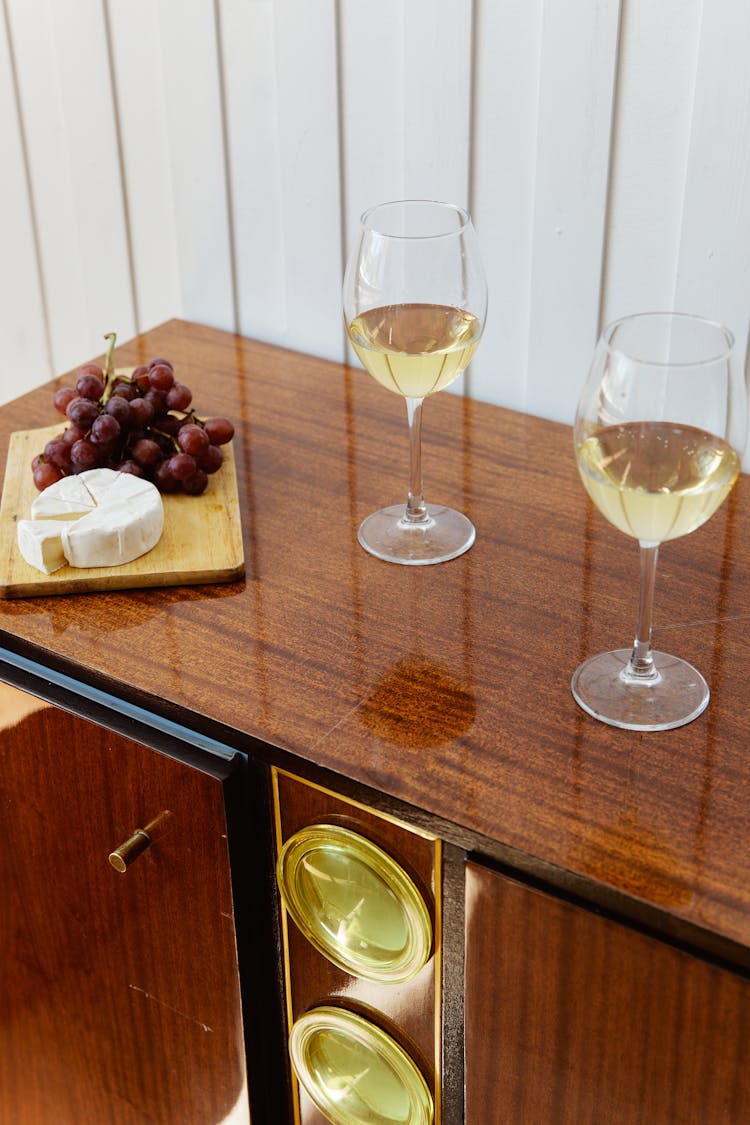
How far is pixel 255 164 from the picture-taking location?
127 cm

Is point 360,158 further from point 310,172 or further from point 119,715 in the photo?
point 119,715

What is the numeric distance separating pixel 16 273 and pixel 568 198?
786 mm

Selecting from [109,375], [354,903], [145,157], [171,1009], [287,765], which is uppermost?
[145,157]

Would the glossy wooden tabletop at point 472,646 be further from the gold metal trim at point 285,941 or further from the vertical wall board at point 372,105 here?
the vertical wall board at point 372,105

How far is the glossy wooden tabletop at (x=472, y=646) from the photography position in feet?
2.25

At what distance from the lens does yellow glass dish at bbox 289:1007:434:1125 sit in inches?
32.5

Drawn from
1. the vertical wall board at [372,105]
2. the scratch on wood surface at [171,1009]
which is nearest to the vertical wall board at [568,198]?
the vertical wall board at [372,105]

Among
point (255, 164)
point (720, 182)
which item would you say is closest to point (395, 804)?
point (720, 182)

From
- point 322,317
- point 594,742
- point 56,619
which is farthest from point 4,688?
point 322,317

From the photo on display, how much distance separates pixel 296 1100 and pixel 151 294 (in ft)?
2.97

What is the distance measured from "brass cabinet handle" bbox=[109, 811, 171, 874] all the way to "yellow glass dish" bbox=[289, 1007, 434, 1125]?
0.17 meters

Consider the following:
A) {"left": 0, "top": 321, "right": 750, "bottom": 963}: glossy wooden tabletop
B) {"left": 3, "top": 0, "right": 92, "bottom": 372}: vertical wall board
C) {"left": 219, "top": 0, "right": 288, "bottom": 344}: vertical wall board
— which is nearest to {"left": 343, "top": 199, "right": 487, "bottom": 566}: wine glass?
{"left": 0, "top": 321, "right": 750, "bottom": 963}: glossy wooden tabletop

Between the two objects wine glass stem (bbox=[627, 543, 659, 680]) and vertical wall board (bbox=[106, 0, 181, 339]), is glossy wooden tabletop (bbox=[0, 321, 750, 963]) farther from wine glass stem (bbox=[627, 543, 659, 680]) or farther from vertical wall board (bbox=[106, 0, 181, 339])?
vertical wall board (bbox=[106, 0, 181, 339])

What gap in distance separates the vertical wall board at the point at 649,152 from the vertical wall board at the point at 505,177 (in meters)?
0.08
